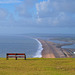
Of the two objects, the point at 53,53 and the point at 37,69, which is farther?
the point at 53,53

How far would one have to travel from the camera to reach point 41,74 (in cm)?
1290

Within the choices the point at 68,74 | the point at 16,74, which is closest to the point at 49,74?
the point at 68,74

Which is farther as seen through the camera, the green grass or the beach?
the beach

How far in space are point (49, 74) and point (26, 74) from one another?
1.82m

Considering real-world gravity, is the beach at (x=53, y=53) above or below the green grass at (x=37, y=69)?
above

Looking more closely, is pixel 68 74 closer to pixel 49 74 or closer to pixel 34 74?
pixel 49 74

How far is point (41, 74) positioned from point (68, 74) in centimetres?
221

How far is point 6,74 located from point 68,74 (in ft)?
16.3

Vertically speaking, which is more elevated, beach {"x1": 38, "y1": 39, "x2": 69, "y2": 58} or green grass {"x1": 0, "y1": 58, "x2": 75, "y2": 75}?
beach {"x1": 38, "y1": 39, "x2": 69, "y2": 58}

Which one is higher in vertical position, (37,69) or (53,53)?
(53,53)

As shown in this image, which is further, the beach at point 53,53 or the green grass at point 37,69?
the beach at point 53,53

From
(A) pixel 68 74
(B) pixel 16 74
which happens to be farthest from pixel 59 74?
(B) pixel 16 74

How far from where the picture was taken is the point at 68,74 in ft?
Answer: 43.3

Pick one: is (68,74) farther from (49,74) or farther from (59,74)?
(49,74)
